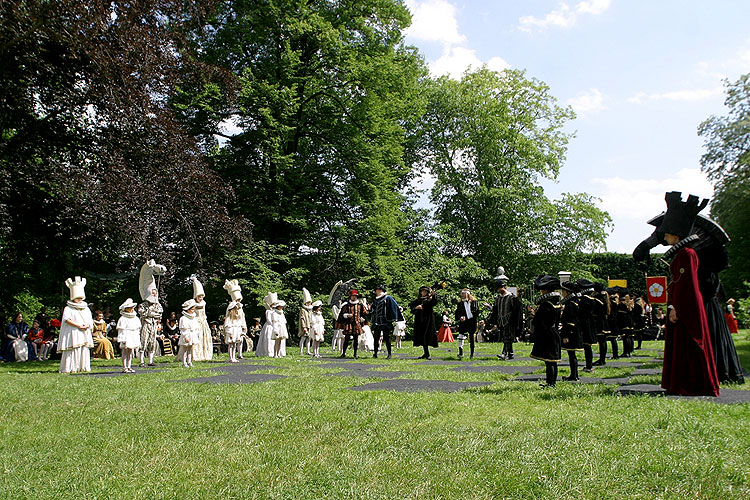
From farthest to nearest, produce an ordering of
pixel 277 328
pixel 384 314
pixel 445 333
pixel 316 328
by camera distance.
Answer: pixel 445 333, pixel 316 328, pixel 277 328, pixel 384 314

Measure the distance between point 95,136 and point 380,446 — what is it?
52.5 feet

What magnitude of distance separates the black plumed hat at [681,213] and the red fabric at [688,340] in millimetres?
395

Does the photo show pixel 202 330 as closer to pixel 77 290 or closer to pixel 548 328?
pixel 77 290

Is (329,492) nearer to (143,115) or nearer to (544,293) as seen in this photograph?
(544,293)

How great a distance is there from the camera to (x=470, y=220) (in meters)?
38.4

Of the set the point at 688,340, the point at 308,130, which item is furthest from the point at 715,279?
the point at 308,130

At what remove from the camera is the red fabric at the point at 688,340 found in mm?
7281

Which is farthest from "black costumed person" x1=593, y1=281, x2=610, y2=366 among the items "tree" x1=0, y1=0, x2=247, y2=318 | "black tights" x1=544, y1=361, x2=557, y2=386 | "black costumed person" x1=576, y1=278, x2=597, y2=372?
"tree" x1=0, y1=0, x2=247, y2=318

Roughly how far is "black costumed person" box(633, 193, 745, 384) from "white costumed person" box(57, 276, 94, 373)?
12043mm

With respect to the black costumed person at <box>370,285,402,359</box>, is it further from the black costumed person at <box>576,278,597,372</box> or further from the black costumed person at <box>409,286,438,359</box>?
the black costumed person at <box>576,278,597,372</box>

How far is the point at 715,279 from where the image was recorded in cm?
834

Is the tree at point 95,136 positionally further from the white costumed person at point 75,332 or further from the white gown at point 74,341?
the white gown at point 74,341

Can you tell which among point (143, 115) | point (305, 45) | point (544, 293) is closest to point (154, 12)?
point (143, 115)

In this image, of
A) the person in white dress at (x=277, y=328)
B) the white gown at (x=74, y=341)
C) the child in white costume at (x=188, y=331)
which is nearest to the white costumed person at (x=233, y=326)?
the child in white costume at (x=188, y=331)
